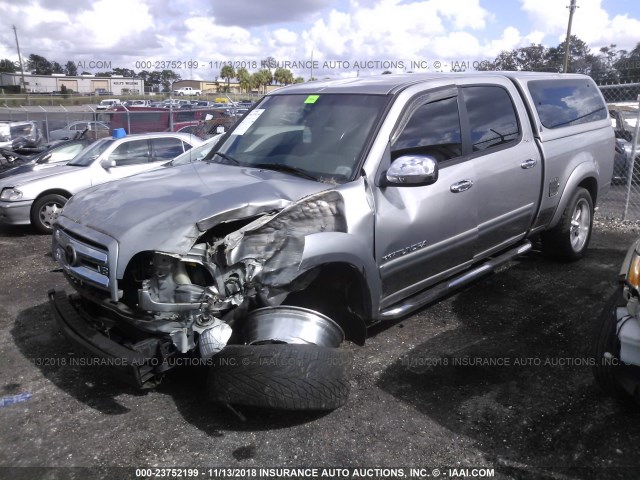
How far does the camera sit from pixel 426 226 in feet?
12.9

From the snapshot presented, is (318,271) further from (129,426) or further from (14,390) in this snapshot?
(14,390)

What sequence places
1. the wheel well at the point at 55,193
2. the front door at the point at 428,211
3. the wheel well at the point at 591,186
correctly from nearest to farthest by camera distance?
the front door at the point at 428,211 → the wheel well at the point at 591,186 → the wheel well at the point at 55,193

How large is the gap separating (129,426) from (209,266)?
3.58 ft

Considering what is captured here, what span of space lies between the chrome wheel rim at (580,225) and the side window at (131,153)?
267 inches

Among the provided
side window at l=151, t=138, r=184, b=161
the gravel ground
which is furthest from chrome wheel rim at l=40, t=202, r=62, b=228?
the gravel ground

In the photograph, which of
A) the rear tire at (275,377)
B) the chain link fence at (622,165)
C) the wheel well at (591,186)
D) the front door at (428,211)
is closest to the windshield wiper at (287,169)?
the front door at (428,211)

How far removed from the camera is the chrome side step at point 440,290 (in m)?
3.89

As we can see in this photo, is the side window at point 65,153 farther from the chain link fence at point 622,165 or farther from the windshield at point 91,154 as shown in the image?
the chain link fence at point 622,165

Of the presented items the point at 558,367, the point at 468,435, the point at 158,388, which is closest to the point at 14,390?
the point at 158,388

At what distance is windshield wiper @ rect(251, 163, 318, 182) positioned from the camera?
3701 millimetres

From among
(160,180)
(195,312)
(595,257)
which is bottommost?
(595,257)

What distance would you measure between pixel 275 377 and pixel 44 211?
6907mm

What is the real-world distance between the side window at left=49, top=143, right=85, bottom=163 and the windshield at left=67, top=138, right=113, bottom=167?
1.64 m

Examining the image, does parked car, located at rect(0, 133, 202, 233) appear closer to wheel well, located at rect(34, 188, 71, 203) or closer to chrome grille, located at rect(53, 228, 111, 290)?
wheel well, located at rect(34, 188, 71, 203)
